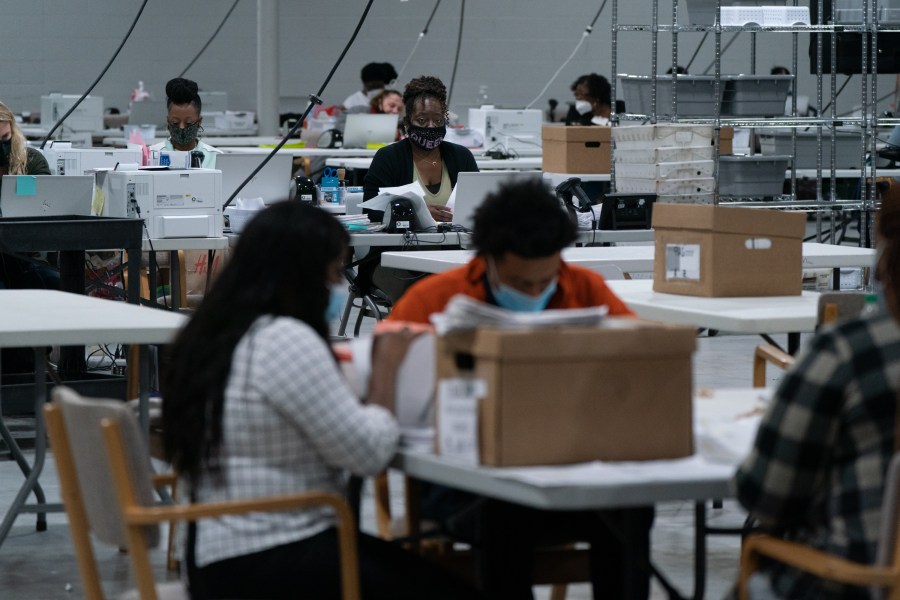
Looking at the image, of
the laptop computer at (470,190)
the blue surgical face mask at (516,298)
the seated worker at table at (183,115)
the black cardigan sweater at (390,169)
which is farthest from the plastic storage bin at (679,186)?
the blue surgical face mask at (516,298)

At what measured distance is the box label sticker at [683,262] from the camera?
350cm

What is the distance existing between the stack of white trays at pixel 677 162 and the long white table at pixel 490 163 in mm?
2111

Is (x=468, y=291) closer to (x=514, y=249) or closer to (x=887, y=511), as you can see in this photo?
(x=514, y=249)

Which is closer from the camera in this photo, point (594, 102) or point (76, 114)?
point (594, 102)

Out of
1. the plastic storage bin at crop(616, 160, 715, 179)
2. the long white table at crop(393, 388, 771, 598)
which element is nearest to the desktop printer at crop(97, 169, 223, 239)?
the plastic storage bin at crop(616, 160, 715, 179)

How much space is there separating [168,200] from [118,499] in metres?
3.06

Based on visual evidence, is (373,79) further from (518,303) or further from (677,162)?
(518,303)

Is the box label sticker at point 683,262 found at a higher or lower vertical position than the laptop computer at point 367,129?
lower

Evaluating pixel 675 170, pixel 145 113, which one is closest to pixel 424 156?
pixel 675 170

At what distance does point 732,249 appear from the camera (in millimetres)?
3447

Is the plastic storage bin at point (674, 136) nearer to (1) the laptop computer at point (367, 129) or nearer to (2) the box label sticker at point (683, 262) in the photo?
(2) the box label sticker at point (683, 262)

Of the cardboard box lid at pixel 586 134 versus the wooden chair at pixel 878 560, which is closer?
the wooden chair at pixel 878 560

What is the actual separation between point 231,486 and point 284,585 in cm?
15

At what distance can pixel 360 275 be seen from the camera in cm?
549
